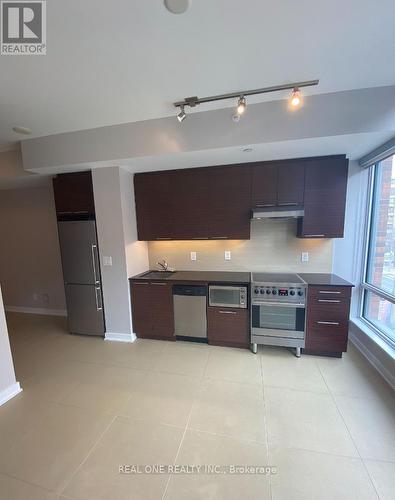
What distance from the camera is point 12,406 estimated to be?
6.86 ft

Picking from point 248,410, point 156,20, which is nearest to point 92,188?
point 156,20

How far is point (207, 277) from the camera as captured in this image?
10.2 ft

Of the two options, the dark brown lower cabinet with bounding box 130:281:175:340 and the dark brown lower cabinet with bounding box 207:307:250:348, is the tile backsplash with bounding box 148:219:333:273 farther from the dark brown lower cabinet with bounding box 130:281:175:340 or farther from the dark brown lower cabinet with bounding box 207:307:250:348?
the dark brown lower cabinet with bounding box 207:307:250:348

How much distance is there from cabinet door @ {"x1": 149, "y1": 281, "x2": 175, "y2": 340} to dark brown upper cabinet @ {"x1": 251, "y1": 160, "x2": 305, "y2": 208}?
173cm

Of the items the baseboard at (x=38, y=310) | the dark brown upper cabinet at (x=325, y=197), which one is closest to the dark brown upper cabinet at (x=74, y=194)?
the baseboard at (x=38, y=310)

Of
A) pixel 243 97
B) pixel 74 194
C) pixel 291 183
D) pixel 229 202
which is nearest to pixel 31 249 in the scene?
pixel 74 194

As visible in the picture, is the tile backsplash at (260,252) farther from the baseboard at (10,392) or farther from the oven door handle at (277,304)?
the baseboard at (10,392)

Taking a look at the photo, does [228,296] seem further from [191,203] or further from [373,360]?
[373,360]

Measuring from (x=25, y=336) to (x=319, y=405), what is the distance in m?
4.18

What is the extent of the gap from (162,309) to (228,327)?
97 centimetres

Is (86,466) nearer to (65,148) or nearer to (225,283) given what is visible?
(225,283)

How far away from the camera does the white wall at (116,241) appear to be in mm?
2994

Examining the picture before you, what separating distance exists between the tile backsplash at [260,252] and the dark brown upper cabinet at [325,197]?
0.31 meters

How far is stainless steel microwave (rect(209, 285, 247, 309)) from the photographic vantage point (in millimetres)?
2850
